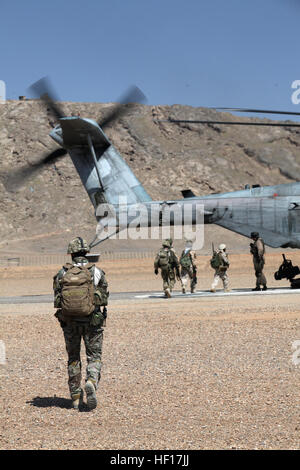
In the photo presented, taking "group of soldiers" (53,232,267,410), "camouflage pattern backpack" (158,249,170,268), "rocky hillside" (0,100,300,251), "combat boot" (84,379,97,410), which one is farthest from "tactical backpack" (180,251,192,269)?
"rocky hillside" (0,100,300,251)

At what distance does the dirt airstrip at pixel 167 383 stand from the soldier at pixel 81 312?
32cm

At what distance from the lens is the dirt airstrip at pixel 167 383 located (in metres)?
5.84

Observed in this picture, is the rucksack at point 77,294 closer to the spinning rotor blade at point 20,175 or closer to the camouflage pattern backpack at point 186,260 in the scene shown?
the spinning rotor blade at point 20,175

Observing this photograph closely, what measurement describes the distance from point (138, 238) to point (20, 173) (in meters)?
53.1

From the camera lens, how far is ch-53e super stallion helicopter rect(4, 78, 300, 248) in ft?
69.8

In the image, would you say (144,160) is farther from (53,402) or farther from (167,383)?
(53,402)

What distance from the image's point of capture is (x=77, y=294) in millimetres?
6902

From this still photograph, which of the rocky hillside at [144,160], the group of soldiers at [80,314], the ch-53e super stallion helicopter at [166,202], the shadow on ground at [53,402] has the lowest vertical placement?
the shadow on ground at [53,402]

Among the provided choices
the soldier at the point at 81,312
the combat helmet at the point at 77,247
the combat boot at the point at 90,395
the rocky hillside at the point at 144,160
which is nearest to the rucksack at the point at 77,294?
the soldier at the point at 81,312

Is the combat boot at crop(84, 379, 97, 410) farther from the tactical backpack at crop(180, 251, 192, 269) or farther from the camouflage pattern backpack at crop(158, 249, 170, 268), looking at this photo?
the tactical backpack at crop(180, 251, 192, 269)

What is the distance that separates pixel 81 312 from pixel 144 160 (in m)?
85.1

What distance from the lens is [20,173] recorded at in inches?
695
